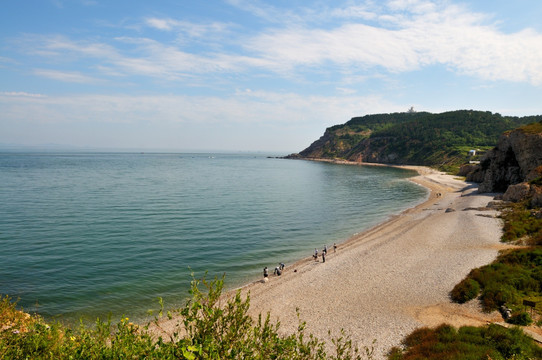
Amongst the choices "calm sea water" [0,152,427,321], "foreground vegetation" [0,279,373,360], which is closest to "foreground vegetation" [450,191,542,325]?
"calm sea water" [0,152,427,321]

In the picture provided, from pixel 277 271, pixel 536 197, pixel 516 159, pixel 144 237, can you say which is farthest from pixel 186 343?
pixel 516 159

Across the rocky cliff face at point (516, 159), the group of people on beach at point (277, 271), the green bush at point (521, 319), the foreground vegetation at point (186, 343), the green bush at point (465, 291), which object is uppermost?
the rocky cliff face at point (516, 159)

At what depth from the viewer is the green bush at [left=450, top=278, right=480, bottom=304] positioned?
79.7ft

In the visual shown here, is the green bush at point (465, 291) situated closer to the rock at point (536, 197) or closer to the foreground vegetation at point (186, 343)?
the foreground vegetation at point (186, 343)

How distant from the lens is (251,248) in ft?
134

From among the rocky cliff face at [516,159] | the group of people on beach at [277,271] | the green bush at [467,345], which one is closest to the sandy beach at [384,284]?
the group of people on beach at [277,271]

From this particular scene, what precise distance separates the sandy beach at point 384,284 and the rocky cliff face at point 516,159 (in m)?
27.9

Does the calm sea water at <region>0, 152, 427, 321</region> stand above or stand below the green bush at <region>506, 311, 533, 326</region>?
below

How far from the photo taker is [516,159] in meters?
71.0

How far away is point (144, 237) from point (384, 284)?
3187 centimetres

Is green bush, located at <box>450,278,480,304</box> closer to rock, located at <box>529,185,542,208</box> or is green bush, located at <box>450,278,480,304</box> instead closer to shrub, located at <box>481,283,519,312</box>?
shrub, located at <box>481,283,519,312</box>

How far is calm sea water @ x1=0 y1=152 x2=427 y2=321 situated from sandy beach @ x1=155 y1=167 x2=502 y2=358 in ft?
16.1

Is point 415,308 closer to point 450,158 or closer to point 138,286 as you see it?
point 138,286

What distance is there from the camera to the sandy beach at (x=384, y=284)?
2199cm
